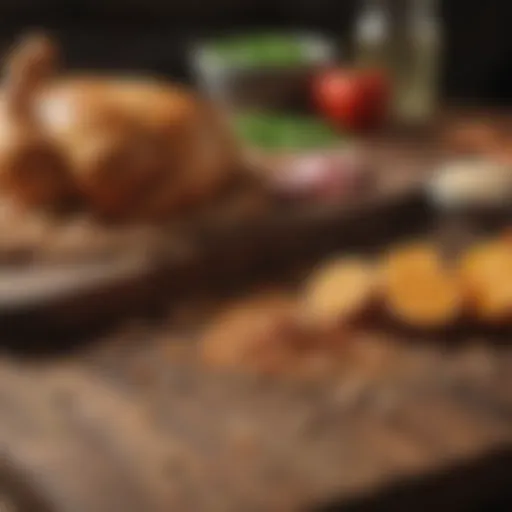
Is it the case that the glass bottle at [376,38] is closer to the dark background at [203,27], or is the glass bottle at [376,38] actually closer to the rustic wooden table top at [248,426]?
the dark background at [203,27]

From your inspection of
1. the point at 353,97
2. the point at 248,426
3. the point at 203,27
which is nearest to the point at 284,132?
the point at 353,97

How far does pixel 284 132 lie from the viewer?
4.06ft

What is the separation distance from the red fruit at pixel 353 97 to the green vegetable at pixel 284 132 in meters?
0.02

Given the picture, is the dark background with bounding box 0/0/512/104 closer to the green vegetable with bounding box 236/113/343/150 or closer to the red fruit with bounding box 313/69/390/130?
the red fruit with bounding box 313/69/390/130

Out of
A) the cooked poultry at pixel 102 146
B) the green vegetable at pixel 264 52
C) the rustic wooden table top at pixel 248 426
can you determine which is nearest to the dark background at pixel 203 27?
the green vegetable at pixel 264 52

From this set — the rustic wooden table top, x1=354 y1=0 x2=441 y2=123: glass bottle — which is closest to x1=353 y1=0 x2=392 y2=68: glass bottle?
x1=354 y1=0 x2=441 y2=123: glass bottle

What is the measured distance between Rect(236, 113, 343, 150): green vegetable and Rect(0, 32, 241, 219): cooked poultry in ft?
0.88

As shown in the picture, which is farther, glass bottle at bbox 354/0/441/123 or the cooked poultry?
glass bottle at bbox 354/0/441/123

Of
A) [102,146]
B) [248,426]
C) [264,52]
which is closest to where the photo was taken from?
[248,426]

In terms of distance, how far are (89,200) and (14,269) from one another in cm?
9

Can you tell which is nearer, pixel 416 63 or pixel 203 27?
pixel 416 63

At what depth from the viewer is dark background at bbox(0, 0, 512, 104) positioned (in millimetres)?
1955

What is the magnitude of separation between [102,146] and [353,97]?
49 centimetres

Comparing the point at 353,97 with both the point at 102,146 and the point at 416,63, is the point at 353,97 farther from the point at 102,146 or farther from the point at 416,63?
the point at 102,146
